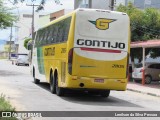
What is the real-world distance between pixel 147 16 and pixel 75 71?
1941cm

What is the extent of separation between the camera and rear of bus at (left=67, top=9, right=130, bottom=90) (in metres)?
16.3

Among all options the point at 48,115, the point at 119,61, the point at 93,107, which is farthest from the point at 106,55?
the point at 48,115

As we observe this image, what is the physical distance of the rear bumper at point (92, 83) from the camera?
16.3 metres

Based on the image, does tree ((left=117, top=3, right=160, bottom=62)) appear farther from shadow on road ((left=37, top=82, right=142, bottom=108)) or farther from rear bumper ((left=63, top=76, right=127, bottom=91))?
rear bumper ((left=63, top=76, right=127, bottom=91))

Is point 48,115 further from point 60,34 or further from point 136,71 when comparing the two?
point 136,71

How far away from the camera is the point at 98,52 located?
54.2 feet

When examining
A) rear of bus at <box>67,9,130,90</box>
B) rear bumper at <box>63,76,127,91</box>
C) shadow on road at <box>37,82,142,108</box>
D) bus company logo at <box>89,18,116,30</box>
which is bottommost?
shadow on road at <box>37,82,142,108</box>

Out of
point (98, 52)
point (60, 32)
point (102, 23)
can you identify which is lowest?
point (98, 52)

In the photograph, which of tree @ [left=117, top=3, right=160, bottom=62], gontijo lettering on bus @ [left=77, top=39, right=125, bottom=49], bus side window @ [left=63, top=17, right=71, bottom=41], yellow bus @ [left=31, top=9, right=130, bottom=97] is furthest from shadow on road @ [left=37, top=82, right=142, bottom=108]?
tree @ [left=117, top=3, right=160, bottom=62]

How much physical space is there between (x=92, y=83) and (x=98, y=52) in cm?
122

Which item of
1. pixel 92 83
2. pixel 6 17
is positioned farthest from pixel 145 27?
pixel 92 83

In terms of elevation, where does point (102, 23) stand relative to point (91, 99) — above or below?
above

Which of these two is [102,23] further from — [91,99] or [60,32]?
[91,99]

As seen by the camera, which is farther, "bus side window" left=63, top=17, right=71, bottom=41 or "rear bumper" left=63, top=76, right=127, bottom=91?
"bus side window" left=63, top=17, right=71, bottom=41
